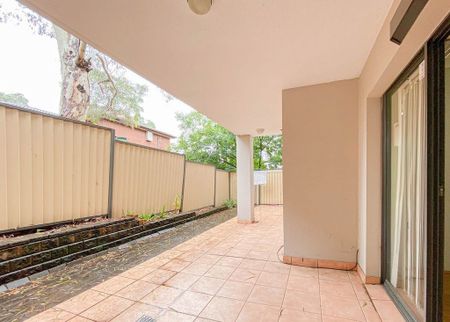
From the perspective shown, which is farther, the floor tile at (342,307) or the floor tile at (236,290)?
the floor tile at (236,290)

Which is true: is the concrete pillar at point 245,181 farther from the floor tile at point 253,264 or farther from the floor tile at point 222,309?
the floor tile at point 222,309

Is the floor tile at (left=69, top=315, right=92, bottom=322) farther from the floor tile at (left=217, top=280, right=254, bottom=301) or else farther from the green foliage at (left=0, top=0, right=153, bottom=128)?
the green foliage at (left=0, top=0, right=153, bottom=128)

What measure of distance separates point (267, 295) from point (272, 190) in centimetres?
737

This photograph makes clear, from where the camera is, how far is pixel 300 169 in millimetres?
2807

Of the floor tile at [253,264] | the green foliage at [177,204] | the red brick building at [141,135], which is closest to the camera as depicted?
the floor tile at [253,264]

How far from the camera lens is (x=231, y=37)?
185 centimetres

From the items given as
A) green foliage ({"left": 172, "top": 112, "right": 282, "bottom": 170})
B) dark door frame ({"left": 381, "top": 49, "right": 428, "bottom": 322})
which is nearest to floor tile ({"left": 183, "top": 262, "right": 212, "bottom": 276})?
dark door frame ({"left": 381, "top": 49, "right": 428, "bottom": 322})

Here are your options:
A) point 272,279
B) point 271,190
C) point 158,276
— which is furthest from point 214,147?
point 272,279

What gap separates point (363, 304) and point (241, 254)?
1.64m

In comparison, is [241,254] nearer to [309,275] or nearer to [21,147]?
[309,275]

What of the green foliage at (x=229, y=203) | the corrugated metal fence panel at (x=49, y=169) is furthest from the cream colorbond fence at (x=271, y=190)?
the corrugated metal fence panel at (x=49, y=169)

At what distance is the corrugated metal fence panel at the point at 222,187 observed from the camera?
8.45 meters

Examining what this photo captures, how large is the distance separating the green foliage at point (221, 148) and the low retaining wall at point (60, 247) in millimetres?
7790

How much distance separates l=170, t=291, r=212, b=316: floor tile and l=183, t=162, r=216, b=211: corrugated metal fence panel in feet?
13.9
